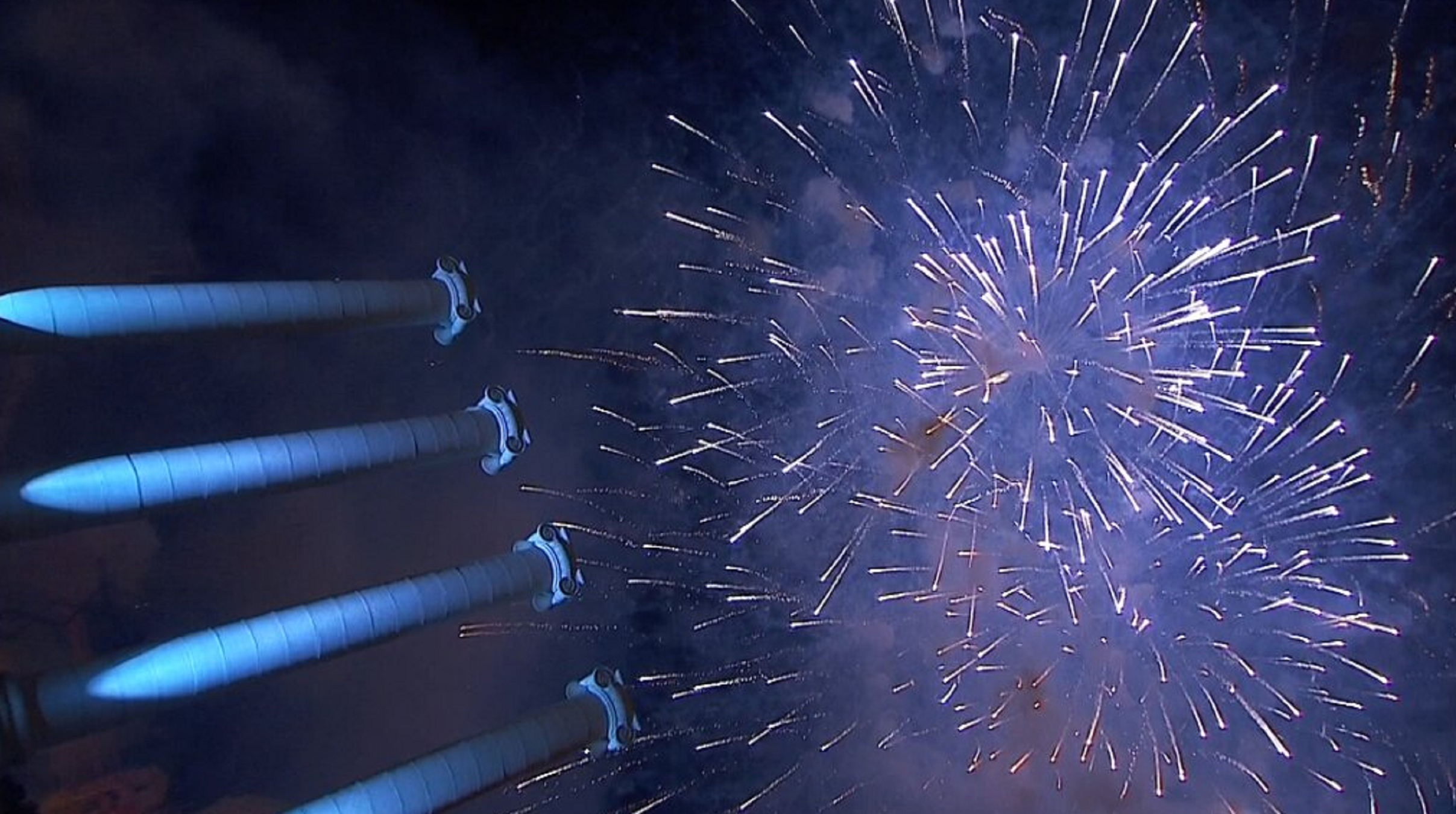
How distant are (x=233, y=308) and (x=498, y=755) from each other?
37.9ft

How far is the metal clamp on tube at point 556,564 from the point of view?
31.3 metres

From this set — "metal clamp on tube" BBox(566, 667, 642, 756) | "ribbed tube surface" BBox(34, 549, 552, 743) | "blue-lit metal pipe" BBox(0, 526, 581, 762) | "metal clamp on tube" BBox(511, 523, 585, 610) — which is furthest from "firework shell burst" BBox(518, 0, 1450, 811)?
"ribbed tube surface" BBox(34, 549, 552, 743)

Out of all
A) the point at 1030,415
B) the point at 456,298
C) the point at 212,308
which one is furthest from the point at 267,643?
the point at 1030,415

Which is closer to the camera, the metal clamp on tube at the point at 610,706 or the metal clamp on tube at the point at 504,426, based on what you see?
the metal clamp on tube at the point at 504,426

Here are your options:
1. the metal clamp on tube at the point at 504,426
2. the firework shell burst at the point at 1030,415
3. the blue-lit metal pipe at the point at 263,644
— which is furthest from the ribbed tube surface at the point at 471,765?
the metal clamp on tube at the point at 504,426

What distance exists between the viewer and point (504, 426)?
30.8 metres

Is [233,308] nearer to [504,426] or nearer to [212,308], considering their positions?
[212,308]

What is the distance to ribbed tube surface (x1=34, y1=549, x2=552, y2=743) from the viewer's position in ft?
71.4

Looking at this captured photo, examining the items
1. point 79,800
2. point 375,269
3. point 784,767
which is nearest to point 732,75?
point 375,269

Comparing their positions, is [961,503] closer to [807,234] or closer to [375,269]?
[807,234]

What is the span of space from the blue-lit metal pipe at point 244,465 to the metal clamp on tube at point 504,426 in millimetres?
21

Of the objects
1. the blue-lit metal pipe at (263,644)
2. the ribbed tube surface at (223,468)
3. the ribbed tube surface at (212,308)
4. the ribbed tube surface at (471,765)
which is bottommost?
the ribbed tube surface at (471,765)

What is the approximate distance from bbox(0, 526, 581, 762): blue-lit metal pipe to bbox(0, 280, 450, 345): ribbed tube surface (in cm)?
586

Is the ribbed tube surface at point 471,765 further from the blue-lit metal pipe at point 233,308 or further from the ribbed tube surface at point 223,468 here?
the blue-lit metal pipe at point 233,308
